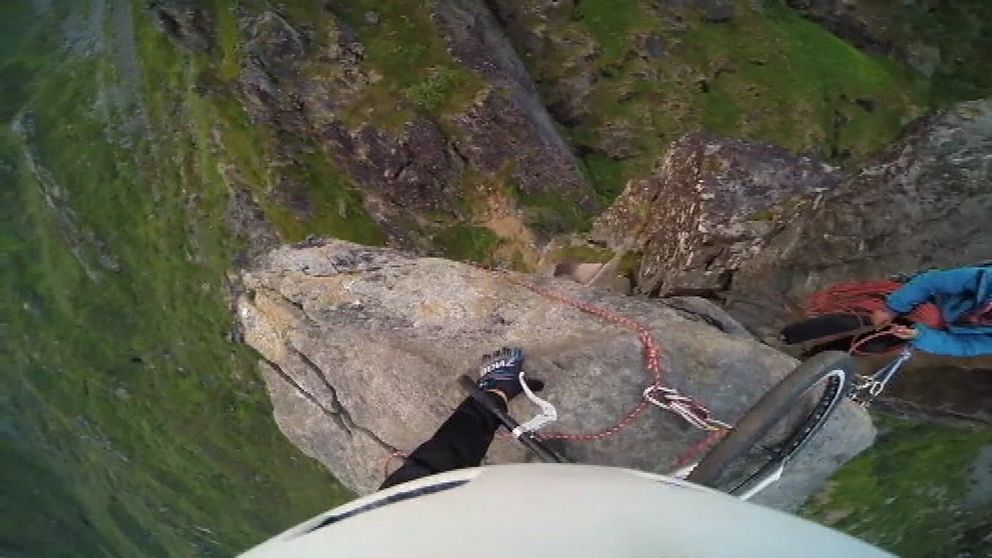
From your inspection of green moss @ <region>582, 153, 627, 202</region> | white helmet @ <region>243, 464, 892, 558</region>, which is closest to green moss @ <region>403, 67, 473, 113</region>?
green moss @ <region>582, 153, 627, 202</region>

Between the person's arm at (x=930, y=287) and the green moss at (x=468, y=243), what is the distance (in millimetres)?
5887

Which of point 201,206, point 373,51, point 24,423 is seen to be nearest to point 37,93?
point 201,206

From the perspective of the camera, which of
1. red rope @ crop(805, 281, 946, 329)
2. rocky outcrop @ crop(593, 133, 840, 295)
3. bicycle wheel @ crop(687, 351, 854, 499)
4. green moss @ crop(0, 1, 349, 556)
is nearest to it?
bicycle wheel @ crop(687, 351, 854, 499)

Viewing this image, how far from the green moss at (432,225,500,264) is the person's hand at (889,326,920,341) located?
5976mm

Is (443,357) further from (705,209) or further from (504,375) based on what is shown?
(705,209)

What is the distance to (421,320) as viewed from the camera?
670 centimetres

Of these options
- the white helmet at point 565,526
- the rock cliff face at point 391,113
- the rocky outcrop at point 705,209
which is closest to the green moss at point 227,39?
the rock cliff face at point 391,113

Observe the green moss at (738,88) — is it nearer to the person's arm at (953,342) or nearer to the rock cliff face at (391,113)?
the rock cliff face at (391,113)

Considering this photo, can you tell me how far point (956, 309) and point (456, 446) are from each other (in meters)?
3.40

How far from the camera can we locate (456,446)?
→ 16.8 feet

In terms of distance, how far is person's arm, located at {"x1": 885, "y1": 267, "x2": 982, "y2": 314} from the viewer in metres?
5.31

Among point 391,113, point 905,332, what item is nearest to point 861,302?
point 905,332

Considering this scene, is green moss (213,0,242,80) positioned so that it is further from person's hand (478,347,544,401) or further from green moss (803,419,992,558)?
green moss (803,419,992,558)

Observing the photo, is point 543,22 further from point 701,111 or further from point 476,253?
point 476,253
